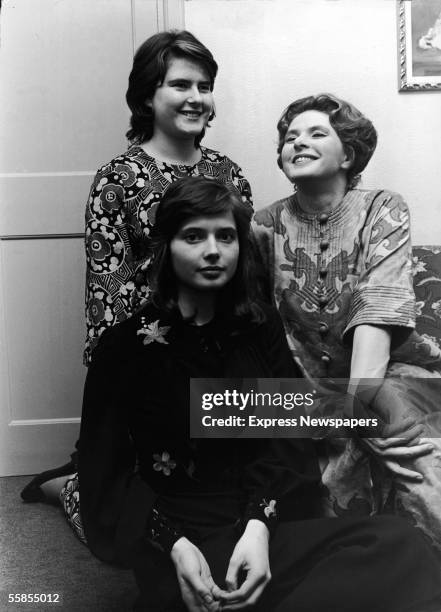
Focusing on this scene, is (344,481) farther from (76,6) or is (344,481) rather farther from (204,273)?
(76,6)

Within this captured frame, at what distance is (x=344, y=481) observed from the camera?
128 centimetres

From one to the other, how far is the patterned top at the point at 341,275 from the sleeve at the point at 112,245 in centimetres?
24

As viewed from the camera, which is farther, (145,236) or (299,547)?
(145,236)

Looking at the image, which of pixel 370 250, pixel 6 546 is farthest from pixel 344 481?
pixel 6 546

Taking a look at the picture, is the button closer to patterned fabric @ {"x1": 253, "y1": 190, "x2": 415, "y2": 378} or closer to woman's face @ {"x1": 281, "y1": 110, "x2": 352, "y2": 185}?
patterned fabric @ {"x1": 253, "y1": 190, "x2": 415, "y2": 378}

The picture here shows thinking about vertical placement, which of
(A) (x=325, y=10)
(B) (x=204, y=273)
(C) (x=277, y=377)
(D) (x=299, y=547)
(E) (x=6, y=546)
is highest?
(A) (x=325, y=10)

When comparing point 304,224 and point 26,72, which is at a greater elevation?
point 26,72

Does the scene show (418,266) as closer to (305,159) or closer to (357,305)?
(357,305)

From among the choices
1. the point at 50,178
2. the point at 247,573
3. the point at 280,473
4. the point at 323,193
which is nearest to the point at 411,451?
the point at 280,473

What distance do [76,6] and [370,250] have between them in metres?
0.67

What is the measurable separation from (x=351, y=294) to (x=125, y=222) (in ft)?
1.32

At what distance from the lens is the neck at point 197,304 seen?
1.22 metres

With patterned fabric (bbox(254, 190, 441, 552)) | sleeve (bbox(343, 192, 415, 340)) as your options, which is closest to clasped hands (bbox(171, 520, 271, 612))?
patterned fabric (bbox(254, 190, 441, 552))

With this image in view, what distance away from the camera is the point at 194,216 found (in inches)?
46.2
